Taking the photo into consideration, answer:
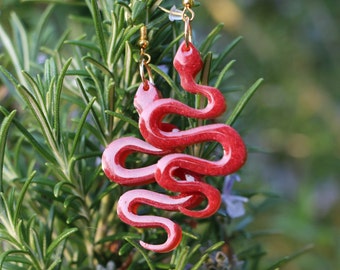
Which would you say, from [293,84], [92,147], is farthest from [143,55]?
[293,84]

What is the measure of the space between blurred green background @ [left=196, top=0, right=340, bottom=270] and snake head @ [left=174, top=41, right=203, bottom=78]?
122 centimetres

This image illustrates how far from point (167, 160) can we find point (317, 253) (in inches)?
48.5

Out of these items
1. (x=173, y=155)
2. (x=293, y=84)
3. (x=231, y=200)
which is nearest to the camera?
(x=173, y=155)

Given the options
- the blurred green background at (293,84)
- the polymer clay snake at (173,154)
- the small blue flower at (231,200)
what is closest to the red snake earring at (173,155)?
the polymer clay snake at (173,154)

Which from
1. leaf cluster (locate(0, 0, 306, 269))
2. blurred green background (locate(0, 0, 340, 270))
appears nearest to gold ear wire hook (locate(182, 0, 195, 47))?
leaf cluster (locate(0, 0, 306, 269))

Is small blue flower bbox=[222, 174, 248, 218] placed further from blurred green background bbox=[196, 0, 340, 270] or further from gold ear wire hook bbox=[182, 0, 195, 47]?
blurred green background bbox=[196, 0, 340, 270]

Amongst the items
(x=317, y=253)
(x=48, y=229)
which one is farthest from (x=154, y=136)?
(x=317, y=253)

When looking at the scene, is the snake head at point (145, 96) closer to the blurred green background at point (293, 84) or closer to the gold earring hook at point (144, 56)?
the gold earring hook at point (144, 56)

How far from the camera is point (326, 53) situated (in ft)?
6.82

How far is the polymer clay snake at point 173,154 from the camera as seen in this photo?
562 mm

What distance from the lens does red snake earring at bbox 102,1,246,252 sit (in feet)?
1.85

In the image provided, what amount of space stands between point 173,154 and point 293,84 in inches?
56.9

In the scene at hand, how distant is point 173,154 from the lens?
1.86 ft

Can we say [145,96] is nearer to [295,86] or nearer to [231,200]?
[231,200]
